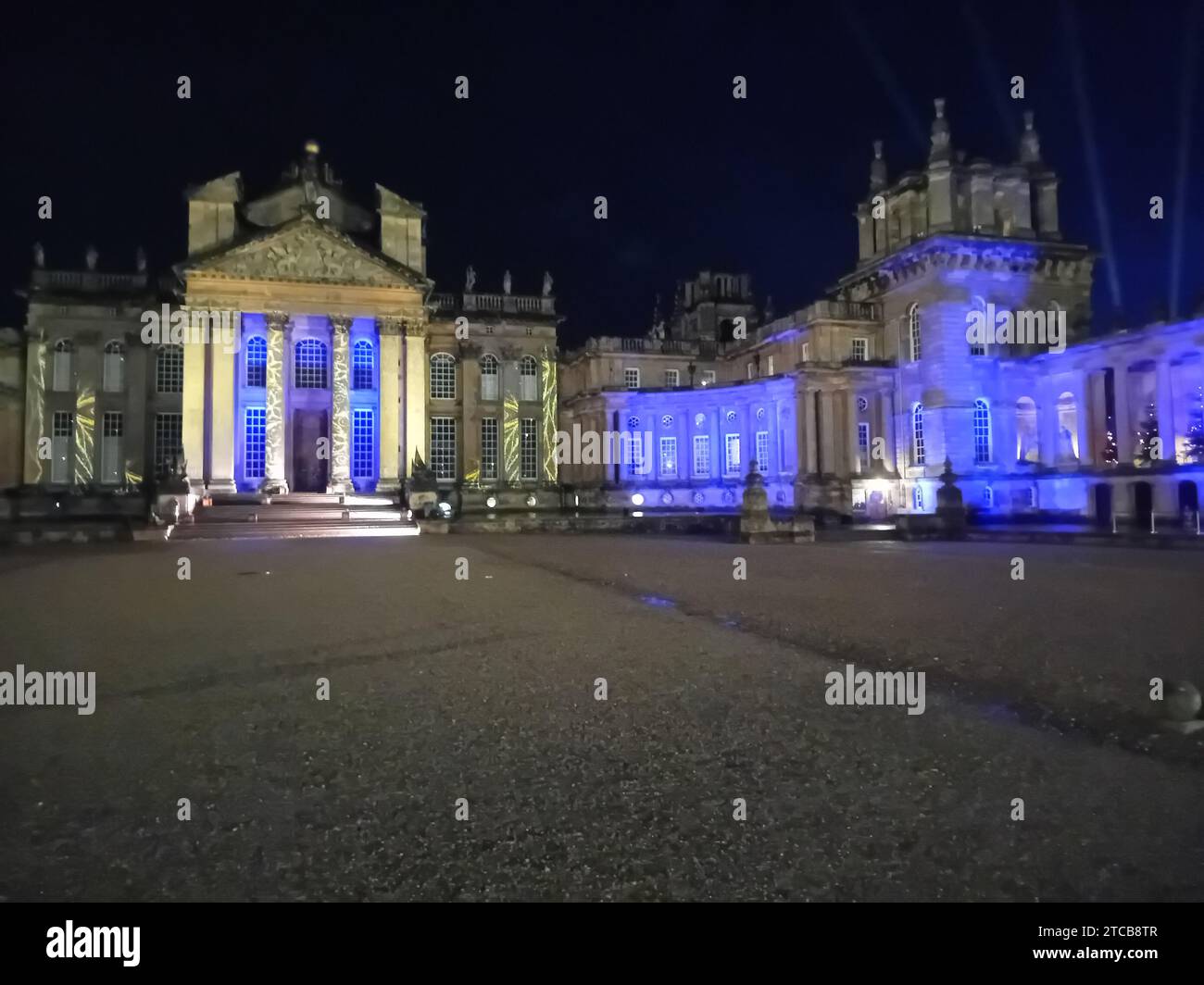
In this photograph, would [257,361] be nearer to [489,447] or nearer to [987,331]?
[489,447]

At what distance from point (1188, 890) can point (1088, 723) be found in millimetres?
2091

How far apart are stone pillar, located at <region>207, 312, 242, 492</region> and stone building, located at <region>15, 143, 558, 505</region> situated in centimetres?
6

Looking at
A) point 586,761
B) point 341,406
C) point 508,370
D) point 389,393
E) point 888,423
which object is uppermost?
point 508,370

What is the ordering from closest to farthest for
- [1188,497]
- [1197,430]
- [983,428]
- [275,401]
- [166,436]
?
[1188,497], [1197,430], [275,401], [983,428], [166,436]

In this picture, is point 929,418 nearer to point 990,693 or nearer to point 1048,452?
point 1048,452

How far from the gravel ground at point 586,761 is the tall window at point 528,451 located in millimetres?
35634

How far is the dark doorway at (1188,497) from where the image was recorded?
30.2 m

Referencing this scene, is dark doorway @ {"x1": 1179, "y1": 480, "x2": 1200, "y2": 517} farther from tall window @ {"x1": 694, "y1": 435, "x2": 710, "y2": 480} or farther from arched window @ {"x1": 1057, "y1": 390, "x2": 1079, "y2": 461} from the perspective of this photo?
tall window @ {"x1": 694, "y1": 435, "x2": 710, "y2": 480}

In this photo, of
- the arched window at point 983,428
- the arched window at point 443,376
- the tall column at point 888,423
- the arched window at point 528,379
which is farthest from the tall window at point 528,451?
the arched window at point 983,428

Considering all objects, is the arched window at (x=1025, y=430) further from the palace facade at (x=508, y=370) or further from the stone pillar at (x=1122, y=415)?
the stone pillar at (x=1122, y=415)

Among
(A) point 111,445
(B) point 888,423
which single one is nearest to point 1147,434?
(B) point 888,423

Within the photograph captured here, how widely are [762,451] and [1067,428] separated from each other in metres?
15.5

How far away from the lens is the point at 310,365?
39844mm
